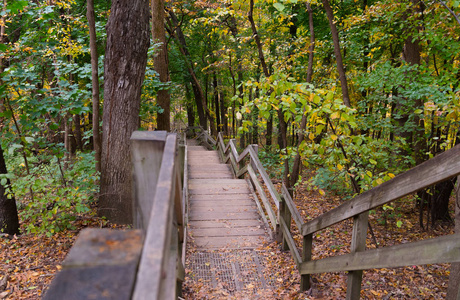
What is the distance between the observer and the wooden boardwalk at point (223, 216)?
208 inches

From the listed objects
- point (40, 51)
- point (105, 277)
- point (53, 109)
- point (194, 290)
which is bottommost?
point (194, 290)

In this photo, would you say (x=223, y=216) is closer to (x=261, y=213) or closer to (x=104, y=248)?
(x=261, y=213)

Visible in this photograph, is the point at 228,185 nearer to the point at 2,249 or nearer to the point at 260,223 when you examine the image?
the point at 260,223

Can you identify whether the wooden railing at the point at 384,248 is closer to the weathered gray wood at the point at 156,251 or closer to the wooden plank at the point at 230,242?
the wooden plank at the point at 230,242

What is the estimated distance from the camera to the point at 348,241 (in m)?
6.31

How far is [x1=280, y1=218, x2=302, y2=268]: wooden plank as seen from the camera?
4.09 metres

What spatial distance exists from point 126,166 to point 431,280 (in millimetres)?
5576

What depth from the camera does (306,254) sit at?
3893 mm

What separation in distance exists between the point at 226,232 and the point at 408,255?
3889 mm

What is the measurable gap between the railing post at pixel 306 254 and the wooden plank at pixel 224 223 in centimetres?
194

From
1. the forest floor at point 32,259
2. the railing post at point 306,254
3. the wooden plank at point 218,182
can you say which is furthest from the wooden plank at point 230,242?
the wooden plank at point 218,182

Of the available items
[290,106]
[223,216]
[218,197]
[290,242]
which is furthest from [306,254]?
[218,197]

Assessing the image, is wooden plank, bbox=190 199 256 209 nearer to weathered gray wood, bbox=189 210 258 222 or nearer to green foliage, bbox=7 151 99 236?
weathered gray wood, bbox=189 210 258 222

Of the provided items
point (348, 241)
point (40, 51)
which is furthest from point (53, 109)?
point (348, 241)
